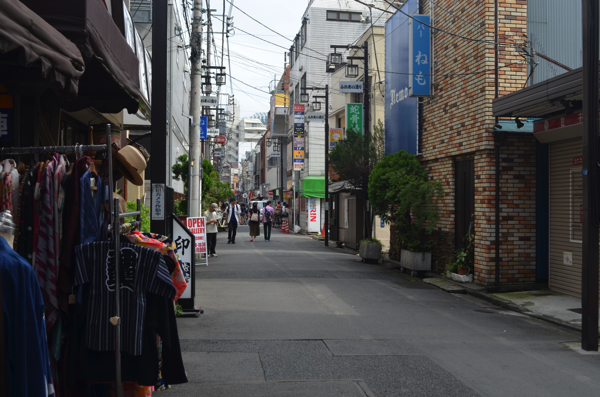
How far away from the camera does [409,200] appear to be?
14.3 meters

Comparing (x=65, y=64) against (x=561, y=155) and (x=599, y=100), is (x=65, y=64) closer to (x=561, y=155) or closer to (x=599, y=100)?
(x=599, y=100)

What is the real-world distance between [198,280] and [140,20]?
37.9 feet

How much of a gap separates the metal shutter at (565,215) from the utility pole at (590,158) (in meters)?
3.83

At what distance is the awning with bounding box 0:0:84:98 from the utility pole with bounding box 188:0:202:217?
11.5 metres

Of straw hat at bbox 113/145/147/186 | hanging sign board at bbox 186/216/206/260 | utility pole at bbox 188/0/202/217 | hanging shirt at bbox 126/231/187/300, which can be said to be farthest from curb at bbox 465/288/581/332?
utility pole at bbox 188/0/202/217

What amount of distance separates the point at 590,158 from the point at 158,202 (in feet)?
18.9

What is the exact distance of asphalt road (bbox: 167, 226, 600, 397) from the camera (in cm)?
551

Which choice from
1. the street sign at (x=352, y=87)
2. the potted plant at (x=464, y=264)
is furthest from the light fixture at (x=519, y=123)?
the street sign at (x=352, y=87)

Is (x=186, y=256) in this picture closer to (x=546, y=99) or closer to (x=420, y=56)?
(x=546, y=99)

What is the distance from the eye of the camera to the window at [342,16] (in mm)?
44344

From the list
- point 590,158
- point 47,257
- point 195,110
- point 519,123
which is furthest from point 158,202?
point 195,110

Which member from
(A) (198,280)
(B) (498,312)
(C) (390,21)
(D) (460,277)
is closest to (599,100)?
(B) (498,312)

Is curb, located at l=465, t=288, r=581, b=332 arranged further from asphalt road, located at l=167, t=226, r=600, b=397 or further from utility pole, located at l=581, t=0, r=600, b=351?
utility pole, located at l=581, t=0, r=600, b=351

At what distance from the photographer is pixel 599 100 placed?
307 inches
